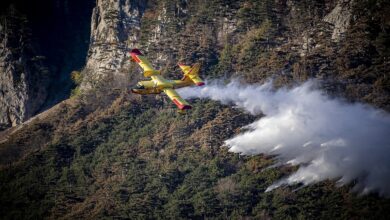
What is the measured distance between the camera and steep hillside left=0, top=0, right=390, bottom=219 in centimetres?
8375

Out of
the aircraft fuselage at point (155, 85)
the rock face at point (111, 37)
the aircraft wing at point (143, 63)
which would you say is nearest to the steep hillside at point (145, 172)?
the rock face at point (111, 37)

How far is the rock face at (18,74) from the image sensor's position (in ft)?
343

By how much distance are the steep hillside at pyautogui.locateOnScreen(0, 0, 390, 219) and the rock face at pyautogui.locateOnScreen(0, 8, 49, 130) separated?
13.6 feet

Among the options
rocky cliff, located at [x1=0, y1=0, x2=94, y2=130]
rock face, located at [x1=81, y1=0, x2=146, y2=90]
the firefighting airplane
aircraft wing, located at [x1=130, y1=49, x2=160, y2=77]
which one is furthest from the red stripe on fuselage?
rocky cliff, located at [x1=0, y1=0, x2=94, y2=130]

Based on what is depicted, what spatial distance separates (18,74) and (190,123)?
29.5m

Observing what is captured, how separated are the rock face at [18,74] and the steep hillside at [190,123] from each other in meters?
4.16

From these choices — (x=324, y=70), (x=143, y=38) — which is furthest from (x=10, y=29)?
(x=324, y=70)

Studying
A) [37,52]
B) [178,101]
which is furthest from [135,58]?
[37,52]

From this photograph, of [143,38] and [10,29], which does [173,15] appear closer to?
[143,38]

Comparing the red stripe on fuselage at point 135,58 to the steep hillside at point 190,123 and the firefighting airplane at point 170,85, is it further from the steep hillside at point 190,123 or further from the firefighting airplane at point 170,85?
the steep hillside at point 190,123

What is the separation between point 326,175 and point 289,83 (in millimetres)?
12251

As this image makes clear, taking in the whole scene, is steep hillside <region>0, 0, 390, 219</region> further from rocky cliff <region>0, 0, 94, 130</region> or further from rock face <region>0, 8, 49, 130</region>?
rocky cliff <region>0, 0, 94, 130</region>

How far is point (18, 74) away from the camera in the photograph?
107 m

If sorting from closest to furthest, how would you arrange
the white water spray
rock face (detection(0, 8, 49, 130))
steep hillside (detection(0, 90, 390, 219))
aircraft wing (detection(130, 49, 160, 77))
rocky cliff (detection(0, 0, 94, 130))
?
aircraft wing (detection(130, 49, 160, 77)) → the white water spray → steep hillside (detection(0, 90, 390, 219)) → rock face (detection(0, 8, 49, 130)) → rocky cliff (detection(0, 0, 94, 130))
